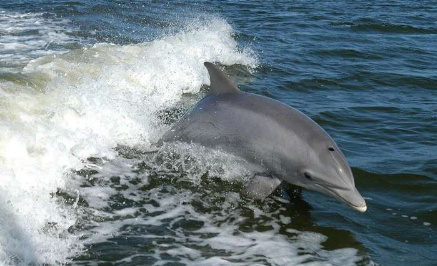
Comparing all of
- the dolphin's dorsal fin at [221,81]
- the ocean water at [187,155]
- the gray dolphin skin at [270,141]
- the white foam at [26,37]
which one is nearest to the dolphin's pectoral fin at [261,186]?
the gray dolphin skin at [270,141]

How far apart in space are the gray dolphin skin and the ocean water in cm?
26

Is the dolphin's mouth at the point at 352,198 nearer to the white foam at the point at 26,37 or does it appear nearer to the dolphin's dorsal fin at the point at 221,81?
the dolphin's dorsal fin at the point at 221,81

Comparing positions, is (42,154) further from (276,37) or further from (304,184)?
(276,37)

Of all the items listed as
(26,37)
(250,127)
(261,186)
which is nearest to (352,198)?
(261,186)

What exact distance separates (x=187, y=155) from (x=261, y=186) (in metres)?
1.50

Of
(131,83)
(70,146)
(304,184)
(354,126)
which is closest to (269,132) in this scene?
(304,184)

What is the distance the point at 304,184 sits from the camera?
7.55 meters

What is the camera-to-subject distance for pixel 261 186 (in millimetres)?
7625

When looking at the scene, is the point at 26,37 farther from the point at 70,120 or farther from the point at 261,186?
the point at 261,186

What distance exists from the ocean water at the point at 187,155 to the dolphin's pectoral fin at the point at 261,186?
0.15 meters

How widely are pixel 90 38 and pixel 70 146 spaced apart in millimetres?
9677

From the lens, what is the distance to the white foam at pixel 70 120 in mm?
6430

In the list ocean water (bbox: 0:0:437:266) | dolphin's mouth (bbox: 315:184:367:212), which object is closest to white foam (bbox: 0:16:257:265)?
ocean water (bbox: 0:0:437:266)

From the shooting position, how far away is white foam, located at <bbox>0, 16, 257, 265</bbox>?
6430 millimetres
